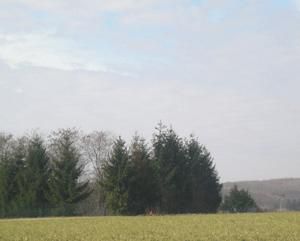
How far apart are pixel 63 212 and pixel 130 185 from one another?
933 cm

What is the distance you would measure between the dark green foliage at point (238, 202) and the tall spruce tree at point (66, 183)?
36357 mm

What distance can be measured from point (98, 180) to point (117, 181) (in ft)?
25.1

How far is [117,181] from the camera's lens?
70438mm

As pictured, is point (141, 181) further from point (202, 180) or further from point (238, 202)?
point (238, 202)

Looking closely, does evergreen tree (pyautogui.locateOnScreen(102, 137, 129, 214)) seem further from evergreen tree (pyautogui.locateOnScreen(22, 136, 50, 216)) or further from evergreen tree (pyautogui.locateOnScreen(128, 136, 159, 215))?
evergreen tree (pyautogui.locateOnScreen(22, 136, 50, 216))

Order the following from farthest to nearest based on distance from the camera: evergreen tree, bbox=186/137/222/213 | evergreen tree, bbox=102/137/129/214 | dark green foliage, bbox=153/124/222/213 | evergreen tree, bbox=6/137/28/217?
evergreen tree, bbox=186/137/222/213 → dark green foliage, bbox=153/124/222/213 → evergreen tree, bbox=6/137/28/217 → evergreen tree, bbox=102/137/129/214

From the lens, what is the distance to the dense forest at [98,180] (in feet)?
235

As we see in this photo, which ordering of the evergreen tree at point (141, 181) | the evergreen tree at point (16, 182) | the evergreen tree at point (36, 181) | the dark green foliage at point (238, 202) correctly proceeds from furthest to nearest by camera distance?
the dark green foliage at point (238, 202)
the evergreen tree at point (36, 181)
the evergreen tree at point (16, 182)
the evergreen tree at point (141, 181)

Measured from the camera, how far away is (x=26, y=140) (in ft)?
272

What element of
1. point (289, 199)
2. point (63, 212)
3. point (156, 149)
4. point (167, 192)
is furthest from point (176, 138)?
point (289, 199)

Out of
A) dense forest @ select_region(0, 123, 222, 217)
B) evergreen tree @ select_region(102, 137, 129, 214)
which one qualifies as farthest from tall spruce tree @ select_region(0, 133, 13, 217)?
evergreen tree @ select_region(102, 137, 129, 214)

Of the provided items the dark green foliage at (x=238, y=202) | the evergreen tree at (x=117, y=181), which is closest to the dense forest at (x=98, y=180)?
the evergreen tree at (x=117, y=181)

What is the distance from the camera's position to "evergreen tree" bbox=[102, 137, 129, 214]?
69812 mm

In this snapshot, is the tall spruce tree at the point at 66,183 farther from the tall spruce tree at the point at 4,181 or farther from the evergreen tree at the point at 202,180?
the evergreen tree at the point at 202,180
